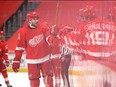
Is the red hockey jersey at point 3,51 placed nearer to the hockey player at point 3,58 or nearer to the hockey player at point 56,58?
the hockey player at point 3,58

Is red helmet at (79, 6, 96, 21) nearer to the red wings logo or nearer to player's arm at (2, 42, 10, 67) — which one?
the red wings logo

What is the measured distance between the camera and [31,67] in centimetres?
130

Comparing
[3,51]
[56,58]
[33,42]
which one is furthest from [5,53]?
[56,58]

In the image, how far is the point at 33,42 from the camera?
1160 mm

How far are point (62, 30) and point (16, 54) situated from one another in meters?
0.73

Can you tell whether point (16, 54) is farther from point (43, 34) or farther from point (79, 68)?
point (79, 68)

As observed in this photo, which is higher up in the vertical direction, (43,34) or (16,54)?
(43,34)

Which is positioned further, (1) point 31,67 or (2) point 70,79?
(1) point 31,67

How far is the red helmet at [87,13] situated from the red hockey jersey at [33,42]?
1.23ft

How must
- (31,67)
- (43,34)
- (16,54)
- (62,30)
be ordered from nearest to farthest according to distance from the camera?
(62,30) < (43,34) < (31,67) < (16,54)

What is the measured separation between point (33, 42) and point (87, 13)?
1.86 ft

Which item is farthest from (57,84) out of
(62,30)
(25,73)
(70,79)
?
(25,73)

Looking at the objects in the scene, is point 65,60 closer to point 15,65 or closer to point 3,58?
point 15,65

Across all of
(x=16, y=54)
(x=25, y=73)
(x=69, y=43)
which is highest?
(x=69, y=43)
